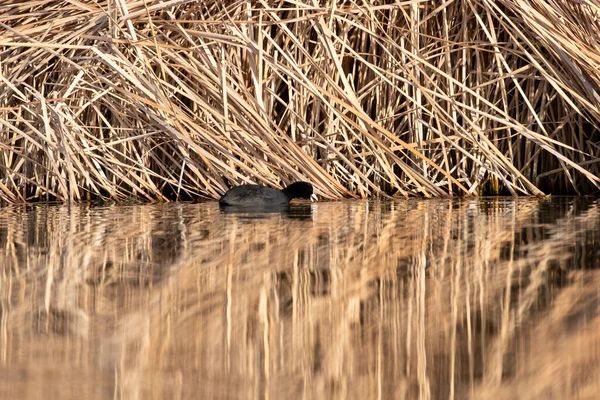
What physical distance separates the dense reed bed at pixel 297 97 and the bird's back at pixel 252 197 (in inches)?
13.9

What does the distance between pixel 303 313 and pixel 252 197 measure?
326 centimetres

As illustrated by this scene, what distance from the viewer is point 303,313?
2516 millimetres

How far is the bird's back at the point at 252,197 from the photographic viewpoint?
571 centimetres

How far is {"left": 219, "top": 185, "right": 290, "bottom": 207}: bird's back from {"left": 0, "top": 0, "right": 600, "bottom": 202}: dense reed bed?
354mm

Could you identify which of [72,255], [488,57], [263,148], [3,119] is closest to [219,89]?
[263,148]

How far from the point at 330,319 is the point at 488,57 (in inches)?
184

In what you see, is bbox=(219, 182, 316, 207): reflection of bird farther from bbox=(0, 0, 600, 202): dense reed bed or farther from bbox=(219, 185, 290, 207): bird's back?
bbox=(0, 0, 600, 202): dense reed bed

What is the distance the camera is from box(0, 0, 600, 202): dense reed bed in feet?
20.0

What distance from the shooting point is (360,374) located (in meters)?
1.95

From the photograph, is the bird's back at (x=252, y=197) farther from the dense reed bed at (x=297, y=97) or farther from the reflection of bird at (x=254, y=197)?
the dense reed bed at (x=297, y=97)

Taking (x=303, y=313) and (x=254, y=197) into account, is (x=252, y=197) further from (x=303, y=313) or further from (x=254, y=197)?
(x=303, y=313)

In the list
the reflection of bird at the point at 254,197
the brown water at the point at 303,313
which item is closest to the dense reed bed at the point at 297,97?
the reflection of bird at the point at 254,197

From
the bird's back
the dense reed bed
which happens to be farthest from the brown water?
the dense reed bed

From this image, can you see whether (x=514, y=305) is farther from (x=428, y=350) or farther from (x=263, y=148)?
(x=263, y=148)
